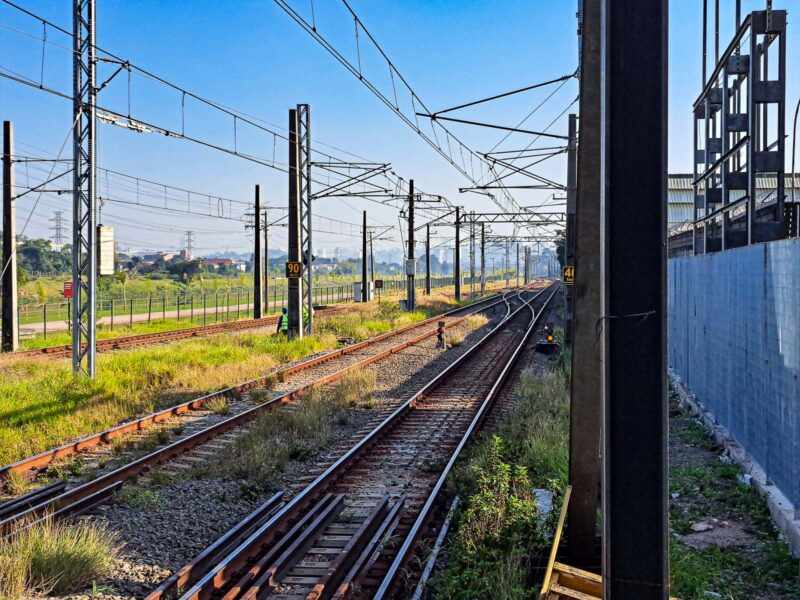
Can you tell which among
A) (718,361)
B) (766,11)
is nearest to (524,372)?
(718,361)

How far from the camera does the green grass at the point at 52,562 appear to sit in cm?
624

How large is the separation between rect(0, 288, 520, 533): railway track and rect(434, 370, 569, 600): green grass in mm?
4295

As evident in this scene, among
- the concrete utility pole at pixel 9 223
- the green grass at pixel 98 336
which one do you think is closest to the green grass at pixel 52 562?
the concrete utility pole at pixel 9 223

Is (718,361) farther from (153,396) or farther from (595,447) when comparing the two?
(153,396)

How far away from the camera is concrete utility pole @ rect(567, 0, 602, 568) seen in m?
6.17

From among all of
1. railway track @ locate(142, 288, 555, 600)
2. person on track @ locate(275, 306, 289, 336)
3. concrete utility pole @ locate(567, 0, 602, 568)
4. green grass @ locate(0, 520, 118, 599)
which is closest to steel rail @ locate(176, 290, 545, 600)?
railway track @ locate(142, 288, 555, 600)

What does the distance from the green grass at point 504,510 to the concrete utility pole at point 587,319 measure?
572 mm

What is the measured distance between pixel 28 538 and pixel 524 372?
14.7 metres

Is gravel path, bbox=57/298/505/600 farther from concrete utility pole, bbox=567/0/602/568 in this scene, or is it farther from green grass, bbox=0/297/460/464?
concrete utility pole, bbox=567/0/602/568

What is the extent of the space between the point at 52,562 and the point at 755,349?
313 inches

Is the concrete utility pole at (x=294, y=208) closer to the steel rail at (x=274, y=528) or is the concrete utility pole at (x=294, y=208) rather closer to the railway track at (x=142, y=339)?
the railway track at (x=142, y=339)

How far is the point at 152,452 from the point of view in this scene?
37.2 feet

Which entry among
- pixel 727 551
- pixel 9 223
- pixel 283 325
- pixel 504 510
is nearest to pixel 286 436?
pixel 504 510

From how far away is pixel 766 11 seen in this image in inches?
530
